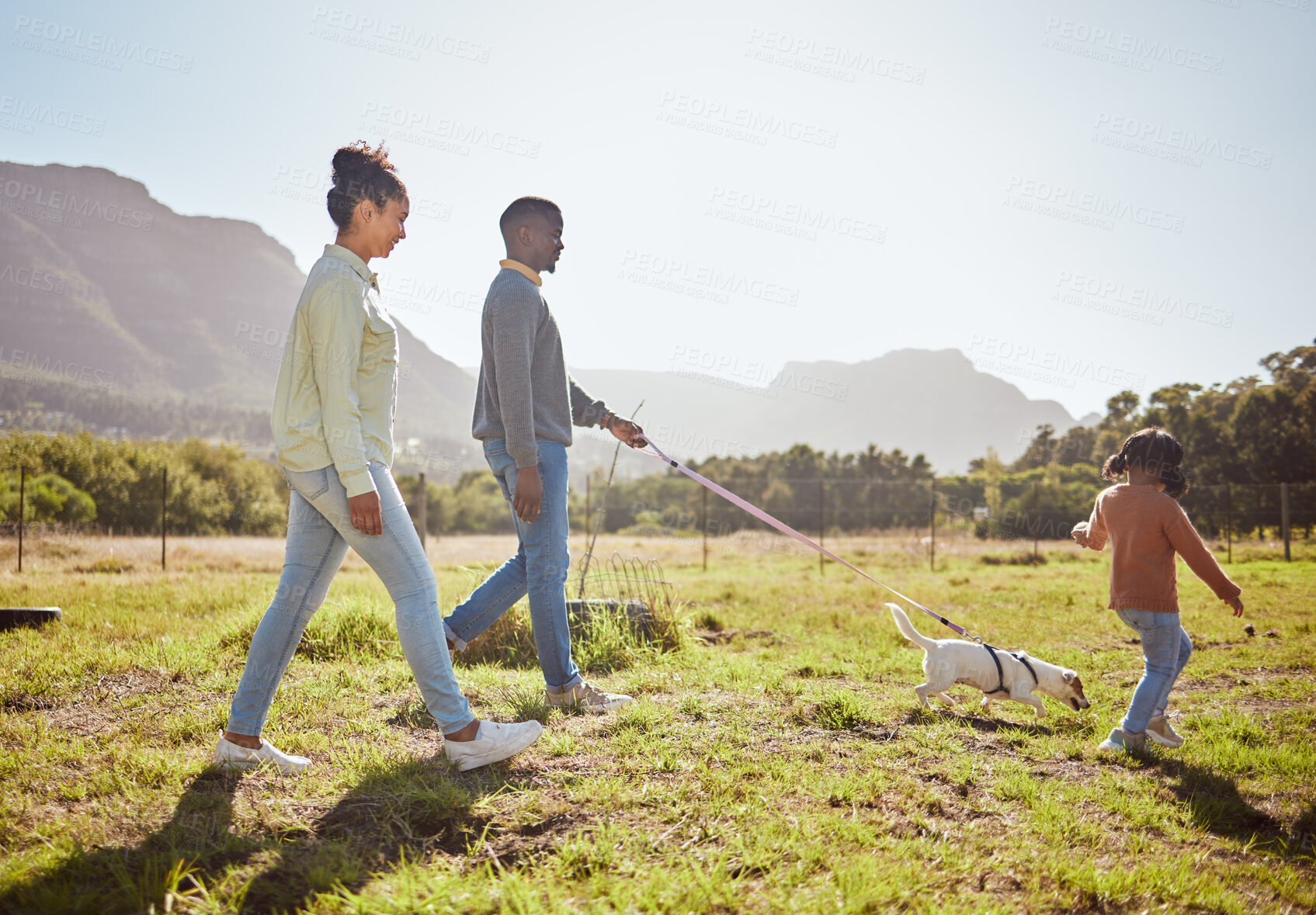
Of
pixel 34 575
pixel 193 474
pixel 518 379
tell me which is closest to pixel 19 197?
pixel 193 474

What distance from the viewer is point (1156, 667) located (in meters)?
3.14

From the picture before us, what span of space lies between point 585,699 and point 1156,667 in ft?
8.44

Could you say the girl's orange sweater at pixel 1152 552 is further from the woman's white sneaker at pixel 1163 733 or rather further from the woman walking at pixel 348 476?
the woman walking at pixel 348 476

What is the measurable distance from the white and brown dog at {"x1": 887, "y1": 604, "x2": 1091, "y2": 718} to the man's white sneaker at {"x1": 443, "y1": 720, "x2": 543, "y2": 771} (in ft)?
7.01

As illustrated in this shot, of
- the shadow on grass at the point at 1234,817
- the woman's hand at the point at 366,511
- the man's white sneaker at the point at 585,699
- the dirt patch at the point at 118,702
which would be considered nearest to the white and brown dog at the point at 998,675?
the shadow on grass at the point at 1234,817

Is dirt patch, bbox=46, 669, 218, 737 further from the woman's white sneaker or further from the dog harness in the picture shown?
the woman's white sneaker

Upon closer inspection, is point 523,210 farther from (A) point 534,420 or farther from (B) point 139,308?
(B) point 139,308

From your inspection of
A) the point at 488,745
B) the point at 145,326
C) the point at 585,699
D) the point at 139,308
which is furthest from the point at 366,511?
the point at 139,308

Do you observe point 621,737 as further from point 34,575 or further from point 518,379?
point 34,575

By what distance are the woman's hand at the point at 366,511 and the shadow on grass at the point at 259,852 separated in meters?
0.83

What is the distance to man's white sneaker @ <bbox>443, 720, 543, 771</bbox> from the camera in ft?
7.90

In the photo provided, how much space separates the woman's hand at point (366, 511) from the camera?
2.21 meters

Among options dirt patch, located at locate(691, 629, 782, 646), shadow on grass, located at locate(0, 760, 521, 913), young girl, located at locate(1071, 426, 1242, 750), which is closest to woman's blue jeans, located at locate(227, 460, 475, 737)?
shadow on grass, located at locate(0, 760, 521, 913)

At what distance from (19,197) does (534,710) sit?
20788cm
